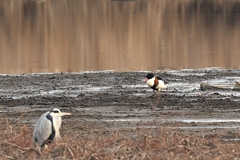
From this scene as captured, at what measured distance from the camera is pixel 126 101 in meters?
16.4

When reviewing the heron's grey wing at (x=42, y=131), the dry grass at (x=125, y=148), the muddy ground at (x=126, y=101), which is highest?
the heron's grey wing at (x=42, y=131)

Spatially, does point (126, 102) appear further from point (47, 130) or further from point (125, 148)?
point (125, 148)

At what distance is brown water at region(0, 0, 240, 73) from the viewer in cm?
2525

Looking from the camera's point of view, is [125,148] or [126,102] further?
[126,102]

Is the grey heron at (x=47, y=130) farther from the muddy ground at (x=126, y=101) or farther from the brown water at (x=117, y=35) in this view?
the brown water at (x=117, y=35)

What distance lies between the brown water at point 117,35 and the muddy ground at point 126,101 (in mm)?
3182

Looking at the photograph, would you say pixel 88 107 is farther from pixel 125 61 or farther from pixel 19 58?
pixel 19 58

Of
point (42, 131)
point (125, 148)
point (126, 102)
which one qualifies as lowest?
point (126, 102)

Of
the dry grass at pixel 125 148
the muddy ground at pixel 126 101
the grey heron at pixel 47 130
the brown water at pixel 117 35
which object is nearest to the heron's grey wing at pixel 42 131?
the grey heron at pixel 47 130

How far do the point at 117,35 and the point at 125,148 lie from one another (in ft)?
89.2

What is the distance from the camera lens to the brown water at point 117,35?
25.2 meters

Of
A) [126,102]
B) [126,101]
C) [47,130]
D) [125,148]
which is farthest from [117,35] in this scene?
[125,148]

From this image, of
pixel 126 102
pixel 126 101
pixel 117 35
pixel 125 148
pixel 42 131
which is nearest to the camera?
pixel 125 148

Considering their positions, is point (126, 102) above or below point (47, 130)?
below
